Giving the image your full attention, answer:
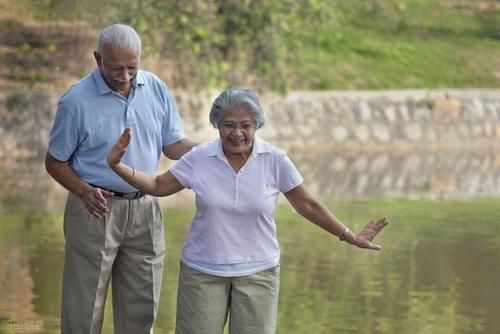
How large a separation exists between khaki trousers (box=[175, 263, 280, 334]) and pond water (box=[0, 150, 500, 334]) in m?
2.94

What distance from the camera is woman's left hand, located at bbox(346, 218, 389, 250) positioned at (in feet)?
22.1

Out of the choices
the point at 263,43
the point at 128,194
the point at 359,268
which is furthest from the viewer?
the point at 263,43

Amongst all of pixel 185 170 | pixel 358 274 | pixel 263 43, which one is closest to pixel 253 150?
pixel 185 170

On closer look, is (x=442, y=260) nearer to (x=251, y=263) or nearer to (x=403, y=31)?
A: (x=251, y=263)

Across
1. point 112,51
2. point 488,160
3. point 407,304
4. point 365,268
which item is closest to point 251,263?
point 112,51

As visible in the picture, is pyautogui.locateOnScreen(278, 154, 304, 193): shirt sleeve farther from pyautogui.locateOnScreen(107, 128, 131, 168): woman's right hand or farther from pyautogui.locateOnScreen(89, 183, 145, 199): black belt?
pyautogui.locateOnScreen(89, 183, 145, 199): black belt

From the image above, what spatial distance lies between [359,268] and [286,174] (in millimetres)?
5949

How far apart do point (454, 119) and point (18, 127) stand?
26.0 feet

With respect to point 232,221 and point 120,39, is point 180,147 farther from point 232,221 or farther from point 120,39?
point 232,221

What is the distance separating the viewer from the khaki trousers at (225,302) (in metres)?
6.54

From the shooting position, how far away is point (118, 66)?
6949mm

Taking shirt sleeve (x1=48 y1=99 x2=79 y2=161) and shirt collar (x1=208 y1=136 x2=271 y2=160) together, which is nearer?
shirt collar (x1=208 y1=136 x2=271 y2=160)

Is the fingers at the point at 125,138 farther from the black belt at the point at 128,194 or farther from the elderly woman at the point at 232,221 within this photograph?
the black belt at the point at 128,194

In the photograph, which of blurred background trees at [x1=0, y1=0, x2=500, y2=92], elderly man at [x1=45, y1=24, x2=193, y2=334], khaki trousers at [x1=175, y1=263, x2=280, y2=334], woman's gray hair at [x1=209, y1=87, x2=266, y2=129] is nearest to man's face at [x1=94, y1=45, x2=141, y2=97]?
elderly man at [x1=45, y1=24, x2=193, y2=334]
